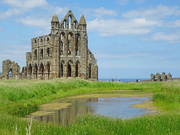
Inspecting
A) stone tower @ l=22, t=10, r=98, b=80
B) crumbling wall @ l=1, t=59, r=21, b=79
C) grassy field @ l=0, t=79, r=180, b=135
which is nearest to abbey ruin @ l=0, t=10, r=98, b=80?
stone tower @ l=22, t=10, r=98, b=80

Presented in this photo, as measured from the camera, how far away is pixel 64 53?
203 ft

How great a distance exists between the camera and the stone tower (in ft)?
198

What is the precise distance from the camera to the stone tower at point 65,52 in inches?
2382

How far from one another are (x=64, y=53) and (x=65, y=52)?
1.30ft

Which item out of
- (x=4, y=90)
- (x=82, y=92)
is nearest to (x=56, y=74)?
(x=82, y=92)

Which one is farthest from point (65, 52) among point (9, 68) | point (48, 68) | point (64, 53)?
point (9, 68)

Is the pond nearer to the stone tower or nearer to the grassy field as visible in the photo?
the grassy field

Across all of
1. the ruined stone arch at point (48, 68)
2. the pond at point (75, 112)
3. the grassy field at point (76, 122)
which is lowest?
the pond at point (75, 112)

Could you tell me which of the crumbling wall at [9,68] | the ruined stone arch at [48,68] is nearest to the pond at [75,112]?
the ruined stone arch at [48,68]

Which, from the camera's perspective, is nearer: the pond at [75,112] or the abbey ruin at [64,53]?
the pond at [75,112]

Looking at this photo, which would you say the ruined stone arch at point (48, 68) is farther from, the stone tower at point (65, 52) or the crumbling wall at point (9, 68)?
the crumbling wall at point (9, 68)

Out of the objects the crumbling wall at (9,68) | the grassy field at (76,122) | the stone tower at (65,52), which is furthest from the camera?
the crumbling wall at (9,68)

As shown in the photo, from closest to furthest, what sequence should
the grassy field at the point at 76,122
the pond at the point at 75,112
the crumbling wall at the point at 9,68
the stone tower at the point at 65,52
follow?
the grassy field at the point at 76,122
the pond at the point at 75,112
the stone tower at the point at 65,52
the crumbling wall at the point at 9,68

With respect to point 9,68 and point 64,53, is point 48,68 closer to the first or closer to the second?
point 64,53
